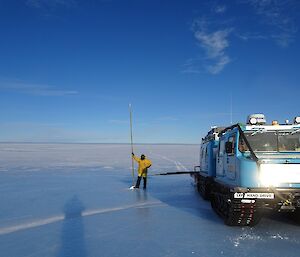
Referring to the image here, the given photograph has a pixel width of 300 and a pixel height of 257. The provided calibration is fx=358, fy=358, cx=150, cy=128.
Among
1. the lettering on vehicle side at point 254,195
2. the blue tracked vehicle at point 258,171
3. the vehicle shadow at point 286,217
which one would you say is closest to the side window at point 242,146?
the blue tracked vehicle at point 258,171

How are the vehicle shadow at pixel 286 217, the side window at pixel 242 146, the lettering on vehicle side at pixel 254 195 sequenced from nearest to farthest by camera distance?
the lettering on vehicle side at pixel 254 195, the side window at pixel 242 146, the vehicle shadow at pixel 286 217

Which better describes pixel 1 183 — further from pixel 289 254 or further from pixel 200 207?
pixel 289 254

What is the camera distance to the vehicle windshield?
8.05 meters

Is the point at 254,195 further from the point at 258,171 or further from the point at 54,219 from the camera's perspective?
→ the point at 54,219

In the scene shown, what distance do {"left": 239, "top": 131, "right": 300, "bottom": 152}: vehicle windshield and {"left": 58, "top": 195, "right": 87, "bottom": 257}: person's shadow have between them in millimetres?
4216

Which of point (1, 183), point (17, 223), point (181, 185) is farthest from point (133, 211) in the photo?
point (1, 183)

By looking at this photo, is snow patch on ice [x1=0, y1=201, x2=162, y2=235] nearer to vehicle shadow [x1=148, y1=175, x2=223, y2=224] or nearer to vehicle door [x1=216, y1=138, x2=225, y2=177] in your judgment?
vehicle shadow [x1=148, y1=175, x2=223, y2=224]

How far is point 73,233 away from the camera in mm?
7121

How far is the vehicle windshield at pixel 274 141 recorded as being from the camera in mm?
8047

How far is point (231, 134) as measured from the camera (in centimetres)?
843

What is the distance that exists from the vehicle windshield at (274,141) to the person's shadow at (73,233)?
422 cm

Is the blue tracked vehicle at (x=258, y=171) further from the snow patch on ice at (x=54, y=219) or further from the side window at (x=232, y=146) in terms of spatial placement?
the snow patch on ice at (x=54, y=219)

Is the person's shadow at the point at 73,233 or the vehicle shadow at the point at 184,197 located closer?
the person's shadow at the point at 73,233

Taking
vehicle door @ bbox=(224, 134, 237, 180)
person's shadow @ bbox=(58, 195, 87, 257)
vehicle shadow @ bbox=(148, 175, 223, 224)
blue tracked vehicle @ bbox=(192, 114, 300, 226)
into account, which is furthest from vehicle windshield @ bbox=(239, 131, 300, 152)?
person's shadow @ bbox=(58, 195, 87, 257)
